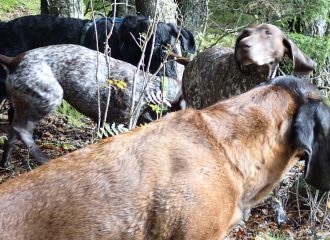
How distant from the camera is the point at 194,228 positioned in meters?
3.46

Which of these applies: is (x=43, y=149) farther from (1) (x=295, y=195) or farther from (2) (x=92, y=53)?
(1) (x=295, y=195)

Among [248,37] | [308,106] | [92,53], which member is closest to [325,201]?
[248,37]

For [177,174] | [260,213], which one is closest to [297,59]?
[260,213]

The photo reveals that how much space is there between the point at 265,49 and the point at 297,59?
1.71 ft

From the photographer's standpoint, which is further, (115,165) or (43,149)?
(43,149)

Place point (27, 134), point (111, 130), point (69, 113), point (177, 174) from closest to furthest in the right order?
point (177, 174), point (111, 130), point (27, 134), point (69, 113)

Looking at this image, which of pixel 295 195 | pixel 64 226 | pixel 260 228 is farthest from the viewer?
pixel 295 195

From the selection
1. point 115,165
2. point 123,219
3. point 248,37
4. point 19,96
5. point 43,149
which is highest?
point 115,165

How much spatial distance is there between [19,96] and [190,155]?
4365 millimetres

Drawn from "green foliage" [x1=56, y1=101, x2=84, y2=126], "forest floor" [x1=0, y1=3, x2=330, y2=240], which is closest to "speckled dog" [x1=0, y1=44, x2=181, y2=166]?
"forest floor" [x1=0, y1=3, x2=330, y2=240]

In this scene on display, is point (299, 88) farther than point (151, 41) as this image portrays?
No

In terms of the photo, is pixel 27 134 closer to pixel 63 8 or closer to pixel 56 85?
pixel 56 85

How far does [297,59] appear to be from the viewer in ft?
24.9

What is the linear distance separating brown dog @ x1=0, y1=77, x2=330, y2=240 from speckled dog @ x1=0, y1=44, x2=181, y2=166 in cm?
357
